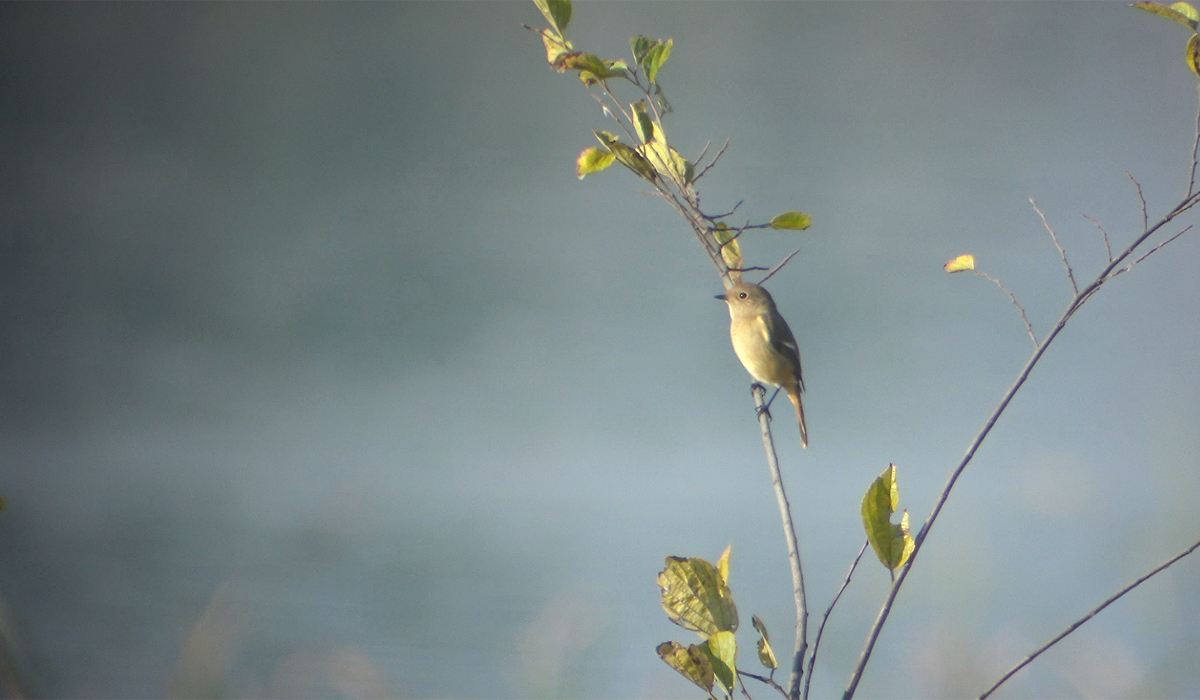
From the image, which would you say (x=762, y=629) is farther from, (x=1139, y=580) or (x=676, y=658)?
(x=1139, y=580)

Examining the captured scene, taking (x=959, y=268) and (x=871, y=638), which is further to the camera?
(x=959, y=268)

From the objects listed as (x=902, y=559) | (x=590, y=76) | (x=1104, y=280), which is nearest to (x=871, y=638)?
(x=902, y=559)

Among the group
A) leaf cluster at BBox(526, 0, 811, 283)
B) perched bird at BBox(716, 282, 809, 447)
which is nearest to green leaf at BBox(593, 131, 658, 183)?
leaf cluster at BBox(526, 0, 811, 283)

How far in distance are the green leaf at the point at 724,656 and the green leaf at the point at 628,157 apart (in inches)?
11.8

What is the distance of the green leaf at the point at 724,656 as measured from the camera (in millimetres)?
425

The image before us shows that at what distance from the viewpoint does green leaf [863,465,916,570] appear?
1.51 ft

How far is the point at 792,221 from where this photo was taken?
589mm

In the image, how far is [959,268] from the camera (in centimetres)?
58

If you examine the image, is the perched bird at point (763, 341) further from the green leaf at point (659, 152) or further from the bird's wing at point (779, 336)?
the green leaf at point (659, 152)

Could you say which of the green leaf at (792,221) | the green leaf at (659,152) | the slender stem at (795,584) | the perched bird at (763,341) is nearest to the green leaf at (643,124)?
the green leaf at (659,152)

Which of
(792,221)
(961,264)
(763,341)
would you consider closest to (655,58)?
(792,221)

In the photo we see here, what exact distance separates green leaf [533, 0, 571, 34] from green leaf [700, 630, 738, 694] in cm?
40

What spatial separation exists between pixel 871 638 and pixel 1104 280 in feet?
0.81

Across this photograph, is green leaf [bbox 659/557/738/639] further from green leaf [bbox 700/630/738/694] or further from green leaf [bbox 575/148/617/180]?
green leaf [bbox 575/148/617/180]
